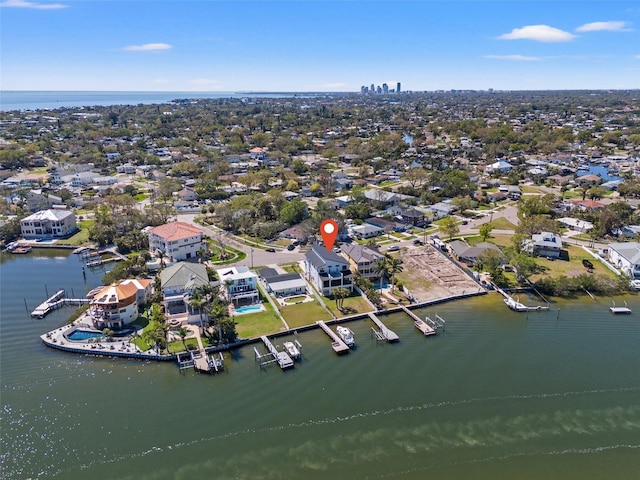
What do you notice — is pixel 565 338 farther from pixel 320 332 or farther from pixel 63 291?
pixel 63 291

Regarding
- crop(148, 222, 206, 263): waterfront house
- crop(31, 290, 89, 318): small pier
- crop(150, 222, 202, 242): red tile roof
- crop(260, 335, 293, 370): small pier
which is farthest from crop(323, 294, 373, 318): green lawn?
crop(31, 290, 89, 318): small pier

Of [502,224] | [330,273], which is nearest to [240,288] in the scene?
[330,273]

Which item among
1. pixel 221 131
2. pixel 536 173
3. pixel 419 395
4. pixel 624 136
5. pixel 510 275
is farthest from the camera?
pixel 221 131

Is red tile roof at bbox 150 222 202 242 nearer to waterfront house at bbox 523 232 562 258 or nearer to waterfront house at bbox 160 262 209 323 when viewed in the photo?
waterfront house at bbox 160 262 209 323

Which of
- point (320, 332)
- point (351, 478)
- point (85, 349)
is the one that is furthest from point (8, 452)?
point (320, 332)

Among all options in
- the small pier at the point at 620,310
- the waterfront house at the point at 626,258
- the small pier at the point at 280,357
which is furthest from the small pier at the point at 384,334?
the waterfront house at the point at 626,258

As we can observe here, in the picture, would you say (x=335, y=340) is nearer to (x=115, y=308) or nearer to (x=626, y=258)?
(x=115, y=308)

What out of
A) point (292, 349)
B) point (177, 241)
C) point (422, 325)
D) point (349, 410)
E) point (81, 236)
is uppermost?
point (177, 241)
